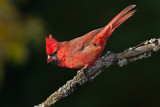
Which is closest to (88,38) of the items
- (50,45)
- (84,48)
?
(84,48)

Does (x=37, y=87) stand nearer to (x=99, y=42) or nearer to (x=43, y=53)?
(x=43, y=53)

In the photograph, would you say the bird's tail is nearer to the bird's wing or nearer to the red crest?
the bird's wing

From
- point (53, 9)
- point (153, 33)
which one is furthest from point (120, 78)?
point (53, 9)

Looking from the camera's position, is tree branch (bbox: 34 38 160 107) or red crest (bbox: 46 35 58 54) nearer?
tree branch (bbox: 34 38 160 107)

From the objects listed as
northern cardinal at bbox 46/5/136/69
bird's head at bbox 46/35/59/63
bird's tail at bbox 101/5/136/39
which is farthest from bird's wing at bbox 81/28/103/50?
bird's head at bbox 46/35/59/63

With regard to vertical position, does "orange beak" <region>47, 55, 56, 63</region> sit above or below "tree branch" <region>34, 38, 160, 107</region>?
above

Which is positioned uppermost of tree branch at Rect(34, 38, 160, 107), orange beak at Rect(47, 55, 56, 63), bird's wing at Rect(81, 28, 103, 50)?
bird's wing at Rect(81, 28, 103, 50)

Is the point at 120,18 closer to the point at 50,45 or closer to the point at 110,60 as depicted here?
the point at 110,60

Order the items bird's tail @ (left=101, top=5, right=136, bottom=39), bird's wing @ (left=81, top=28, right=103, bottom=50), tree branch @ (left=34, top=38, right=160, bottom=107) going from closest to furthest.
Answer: tree branch @ (left=34, top=38, right=160, bottom=107), bird's tail @ (left=101, top=5, right=136, bottom=39), bird's wing @ (left=81, top=28, right=103, bottom=50)

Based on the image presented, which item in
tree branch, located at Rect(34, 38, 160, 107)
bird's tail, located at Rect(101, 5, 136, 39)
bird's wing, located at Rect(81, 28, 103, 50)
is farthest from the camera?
bird's wing, located at Rect(81, 28, 103, 50)

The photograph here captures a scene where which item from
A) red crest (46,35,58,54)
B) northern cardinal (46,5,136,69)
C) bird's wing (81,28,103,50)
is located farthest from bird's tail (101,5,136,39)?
red crest (46,35,58,54)
